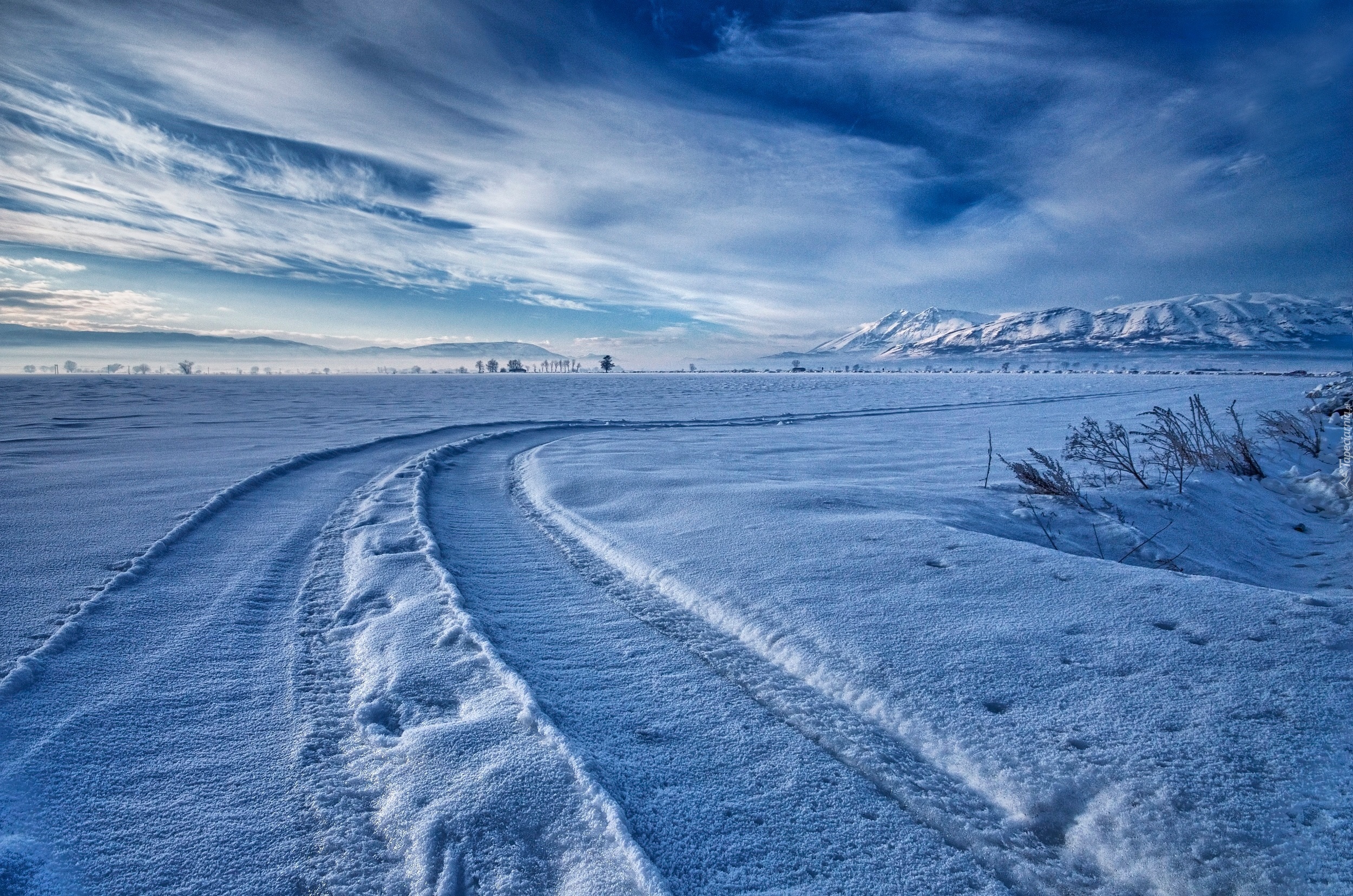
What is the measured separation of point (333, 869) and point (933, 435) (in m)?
10.9

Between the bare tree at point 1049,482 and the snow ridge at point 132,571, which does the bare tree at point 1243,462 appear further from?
the snow ridge at point 132,571

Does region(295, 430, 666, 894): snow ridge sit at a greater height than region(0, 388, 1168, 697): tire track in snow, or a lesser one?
lesser

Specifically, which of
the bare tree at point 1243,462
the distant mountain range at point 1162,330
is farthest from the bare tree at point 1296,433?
the distant mountain range at point 1162,330

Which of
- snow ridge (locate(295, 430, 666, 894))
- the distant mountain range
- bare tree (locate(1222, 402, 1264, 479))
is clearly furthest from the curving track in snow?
the distant mountain range

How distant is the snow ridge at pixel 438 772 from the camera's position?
4.50 ft

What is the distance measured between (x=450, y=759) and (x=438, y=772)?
5cm

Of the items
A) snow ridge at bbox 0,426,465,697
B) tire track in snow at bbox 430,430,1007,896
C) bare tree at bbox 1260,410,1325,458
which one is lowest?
tire track in snow at bbox 430,430,1007,896

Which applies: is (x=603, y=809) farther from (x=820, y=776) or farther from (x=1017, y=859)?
(x=1017, y=859)

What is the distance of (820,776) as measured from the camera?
1.72 m

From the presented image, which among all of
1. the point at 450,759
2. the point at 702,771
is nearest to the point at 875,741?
the point at 702,771

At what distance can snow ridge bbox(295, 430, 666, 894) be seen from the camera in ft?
4.50

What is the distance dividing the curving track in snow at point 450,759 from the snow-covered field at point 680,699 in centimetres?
1

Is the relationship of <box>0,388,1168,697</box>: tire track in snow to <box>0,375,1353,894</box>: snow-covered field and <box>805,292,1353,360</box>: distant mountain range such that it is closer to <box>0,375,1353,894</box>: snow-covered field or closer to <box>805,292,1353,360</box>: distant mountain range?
<box>0,375,1353,894</box>: snow-covered field

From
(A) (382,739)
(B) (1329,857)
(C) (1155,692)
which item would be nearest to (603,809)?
(A) (382,739)
